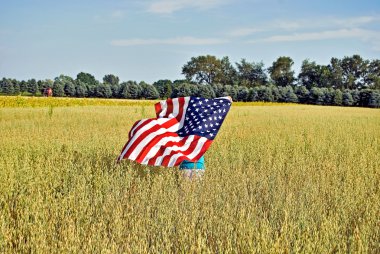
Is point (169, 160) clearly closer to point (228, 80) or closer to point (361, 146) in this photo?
point (361, 146)

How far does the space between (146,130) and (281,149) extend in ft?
12.4

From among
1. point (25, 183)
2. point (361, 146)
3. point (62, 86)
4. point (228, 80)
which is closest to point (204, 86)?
point (62, 86)

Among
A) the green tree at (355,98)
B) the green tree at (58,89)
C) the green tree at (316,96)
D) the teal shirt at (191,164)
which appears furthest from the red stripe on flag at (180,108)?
the green tree at (58,89)

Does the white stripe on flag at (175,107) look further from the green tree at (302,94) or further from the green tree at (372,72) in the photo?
the green tree at (372,72)

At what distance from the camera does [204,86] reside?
68.2 meters

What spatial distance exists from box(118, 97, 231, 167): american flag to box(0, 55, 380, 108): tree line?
5575 centimetres

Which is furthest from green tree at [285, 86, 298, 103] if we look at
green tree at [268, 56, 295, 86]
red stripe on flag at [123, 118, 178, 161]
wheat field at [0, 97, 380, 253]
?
red stripe on flag at [123, 118, 178, 161]

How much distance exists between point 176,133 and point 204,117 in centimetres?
50

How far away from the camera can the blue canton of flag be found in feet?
20.7

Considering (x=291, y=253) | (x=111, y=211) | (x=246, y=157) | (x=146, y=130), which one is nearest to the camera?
(x=291, y=253)

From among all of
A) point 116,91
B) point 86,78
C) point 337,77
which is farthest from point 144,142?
point 86,78

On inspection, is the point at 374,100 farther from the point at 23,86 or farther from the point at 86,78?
the point at 86,78

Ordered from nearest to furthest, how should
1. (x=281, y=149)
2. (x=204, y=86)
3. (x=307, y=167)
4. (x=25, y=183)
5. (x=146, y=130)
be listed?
(x=25, y=183), (x=146, y=130), (x=307, y=167), (x=281, y=149), (x=204, y=86)

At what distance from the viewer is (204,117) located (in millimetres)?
6410
